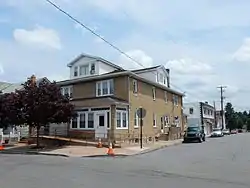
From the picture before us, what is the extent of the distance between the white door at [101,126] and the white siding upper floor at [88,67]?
6897 millimetres

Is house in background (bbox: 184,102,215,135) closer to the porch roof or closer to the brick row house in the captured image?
the brick row house

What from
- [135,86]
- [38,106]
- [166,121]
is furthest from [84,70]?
[38,106]

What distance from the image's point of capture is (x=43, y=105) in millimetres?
27297

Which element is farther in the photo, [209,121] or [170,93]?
[209,121]

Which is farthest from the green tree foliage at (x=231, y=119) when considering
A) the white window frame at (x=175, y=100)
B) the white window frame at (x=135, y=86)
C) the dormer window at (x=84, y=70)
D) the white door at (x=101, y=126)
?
the white door at (x=101, y=126)

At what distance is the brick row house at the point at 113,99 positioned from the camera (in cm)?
3253

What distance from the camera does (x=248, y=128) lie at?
13075 cm

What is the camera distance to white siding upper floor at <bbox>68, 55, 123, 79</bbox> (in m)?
38.6

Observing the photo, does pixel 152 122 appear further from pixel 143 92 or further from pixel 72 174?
pixel 72 174

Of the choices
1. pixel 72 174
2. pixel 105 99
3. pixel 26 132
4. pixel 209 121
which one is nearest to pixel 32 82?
pixel 105 99

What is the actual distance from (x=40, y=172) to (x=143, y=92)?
79.3 ft

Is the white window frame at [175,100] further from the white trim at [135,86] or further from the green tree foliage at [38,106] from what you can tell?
the green tree foliage at [38,106]

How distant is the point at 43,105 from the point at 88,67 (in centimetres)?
1292

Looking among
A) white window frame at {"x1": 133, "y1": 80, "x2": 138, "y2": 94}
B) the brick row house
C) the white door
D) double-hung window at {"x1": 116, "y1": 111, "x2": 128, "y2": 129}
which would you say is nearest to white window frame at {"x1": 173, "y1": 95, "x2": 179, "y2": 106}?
the brick row house
